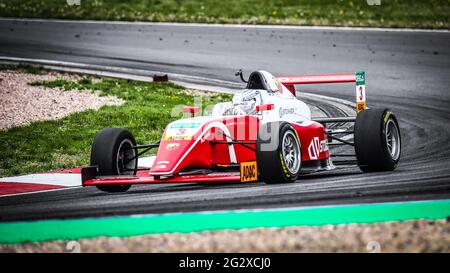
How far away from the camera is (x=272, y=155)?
9984mm

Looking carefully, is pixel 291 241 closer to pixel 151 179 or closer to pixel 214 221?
pixel 214 221

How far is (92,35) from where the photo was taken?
26.1m

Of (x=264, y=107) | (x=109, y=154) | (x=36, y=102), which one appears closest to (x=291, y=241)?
(x=109, y=154)

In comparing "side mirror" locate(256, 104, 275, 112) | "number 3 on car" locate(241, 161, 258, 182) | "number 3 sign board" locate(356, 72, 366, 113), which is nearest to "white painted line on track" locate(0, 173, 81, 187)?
"side mirror" locate(256, 104, 275, 112)

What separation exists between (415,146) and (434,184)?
3.76 m

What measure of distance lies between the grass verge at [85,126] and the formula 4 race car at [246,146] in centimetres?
217

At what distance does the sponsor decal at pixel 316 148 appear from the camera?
37.1 feet

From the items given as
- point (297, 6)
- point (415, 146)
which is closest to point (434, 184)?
point (415, 146)

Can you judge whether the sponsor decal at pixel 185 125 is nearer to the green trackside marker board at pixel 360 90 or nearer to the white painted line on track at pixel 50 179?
the white painted line on track at pixel 50 179

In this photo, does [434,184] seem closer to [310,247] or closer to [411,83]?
[310,247]

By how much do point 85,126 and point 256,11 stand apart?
45.9 feet

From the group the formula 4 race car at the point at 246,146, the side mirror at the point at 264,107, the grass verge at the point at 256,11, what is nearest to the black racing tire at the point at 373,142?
the formula 4 race car at the point at 246,146

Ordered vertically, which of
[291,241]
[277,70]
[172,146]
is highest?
[277,70]

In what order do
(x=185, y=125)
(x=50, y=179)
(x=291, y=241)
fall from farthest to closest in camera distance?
(x=50, y=179) → (x=185, y=125) → (x=291, y=241)
